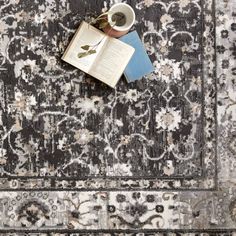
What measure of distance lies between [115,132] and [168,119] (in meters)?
0.20

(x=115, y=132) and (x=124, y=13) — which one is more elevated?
(x=124, y=13)

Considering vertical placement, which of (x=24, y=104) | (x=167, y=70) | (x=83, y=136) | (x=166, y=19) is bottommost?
(x=83, y=136)

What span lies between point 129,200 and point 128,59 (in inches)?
19.8

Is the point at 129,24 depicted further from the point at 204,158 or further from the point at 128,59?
the point at 204,158

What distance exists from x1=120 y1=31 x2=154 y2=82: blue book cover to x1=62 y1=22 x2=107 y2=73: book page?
9 cm

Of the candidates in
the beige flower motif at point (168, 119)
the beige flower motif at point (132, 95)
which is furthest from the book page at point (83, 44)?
the beige flower motif at point (168, 119)

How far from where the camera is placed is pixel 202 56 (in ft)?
6.32

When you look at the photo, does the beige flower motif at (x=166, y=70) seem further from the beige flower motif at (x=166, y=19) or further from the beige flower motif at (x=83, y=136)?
the beige flower motif at (x=83, y=136)

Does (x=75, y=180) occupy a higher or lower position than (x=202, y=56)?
lower

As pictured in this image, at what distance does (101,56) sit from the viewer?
187 centimetres

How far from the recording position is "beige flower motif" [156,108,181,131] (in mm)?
1908

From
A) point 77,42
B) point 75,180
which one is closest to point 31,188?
point 75,180

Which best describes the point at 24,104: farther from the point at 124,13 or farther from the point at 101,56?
the point at 124,13

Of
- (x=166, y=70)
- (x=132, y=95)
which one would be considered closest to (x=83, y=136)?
(x=132, y=95)
